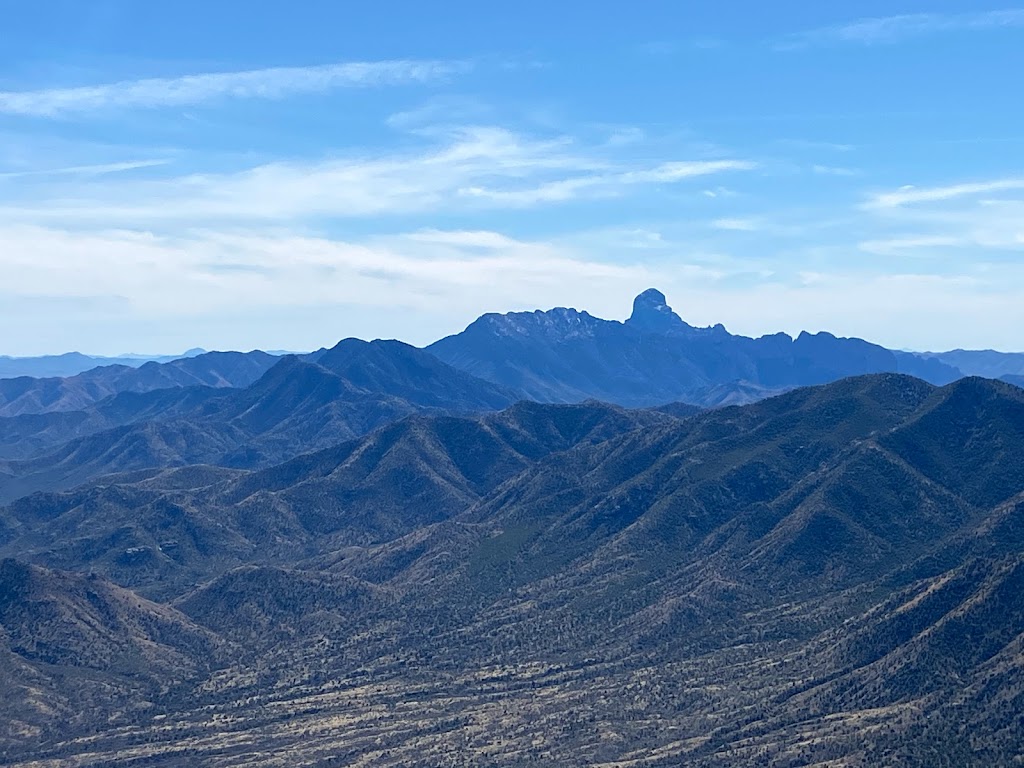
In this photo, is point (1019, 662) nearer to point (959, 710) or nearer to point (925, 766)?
point (959, 710)

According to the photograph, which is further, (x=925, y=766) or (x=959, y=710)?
(x=959, y=710)

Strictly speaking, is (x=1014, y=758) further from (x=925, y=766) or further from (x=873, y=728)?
(x=873, y=728)

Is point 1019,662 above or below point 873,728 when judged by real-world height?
above

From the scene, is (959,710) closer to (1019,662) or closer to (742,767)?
(1019,662)

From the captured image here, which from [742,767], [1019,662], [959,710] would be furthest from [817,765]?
[1019,662]

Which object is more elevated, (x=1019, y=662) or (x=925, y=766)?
(x=1019, y=662)

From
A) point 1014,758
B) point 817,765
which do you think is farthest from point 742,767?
point 1014,758

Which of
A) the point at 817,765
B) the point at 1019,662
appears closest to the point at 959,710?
the point at 1019,662

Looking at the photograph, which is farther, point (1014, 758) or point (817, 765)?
point (817, 765)
